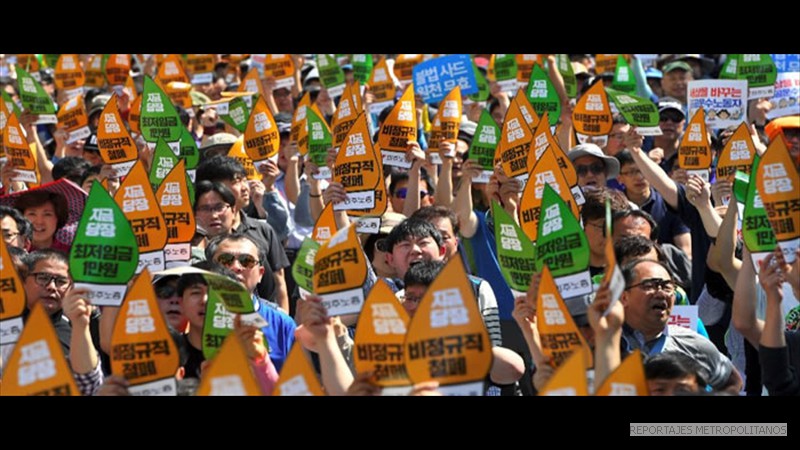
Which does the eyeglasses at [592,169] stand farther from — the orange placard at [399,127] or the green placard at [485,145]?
the orange placard at [399,127]

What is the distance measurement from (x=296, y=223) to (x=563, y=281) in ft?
12.4

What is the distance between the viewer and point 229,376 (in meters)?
3.91

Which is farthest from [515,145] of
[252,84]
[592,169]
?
[252,84]

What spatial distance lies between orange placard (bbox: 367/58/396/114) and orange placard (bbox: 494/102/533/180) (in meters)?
3.04

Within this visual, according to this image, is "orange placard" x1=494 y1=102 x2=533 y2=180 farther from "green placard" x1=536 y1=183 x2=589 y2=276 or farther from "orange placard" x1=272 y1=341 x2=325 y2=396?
"orange placard" x1=272 y1=341 x2=325 y2=396

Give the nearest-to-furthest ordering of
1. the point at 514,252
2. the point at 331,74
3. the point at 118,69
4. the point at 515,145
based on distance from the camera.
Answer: the point at 514,252 < the point at 515,145 < the point at 331,74 < the point at 118,69

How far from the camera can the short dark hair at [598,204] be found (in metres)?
6.72

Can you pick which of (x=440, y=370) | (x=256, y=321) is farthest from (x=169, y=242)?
(x=440, y=370)

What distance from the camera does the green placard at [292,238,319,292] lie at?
18.3 ft

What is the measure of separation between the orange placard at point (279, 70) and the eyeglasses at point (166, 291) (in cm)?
579

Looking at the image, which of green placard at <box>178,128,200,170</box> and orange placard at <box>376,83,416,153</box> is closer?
orange placard at <box>376,83,416,153</box>

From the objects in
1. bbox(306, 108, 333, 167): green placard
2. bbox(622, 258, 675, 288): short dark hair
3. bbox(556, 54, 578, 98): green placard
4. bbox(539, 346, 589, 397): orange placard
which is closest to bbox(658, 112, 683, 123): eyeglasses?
bbox(556, 54, 578, 98): green placard

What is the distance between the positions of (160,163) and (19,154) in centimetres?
153

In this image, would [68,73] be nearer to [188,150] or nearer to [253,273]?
[188,150]
